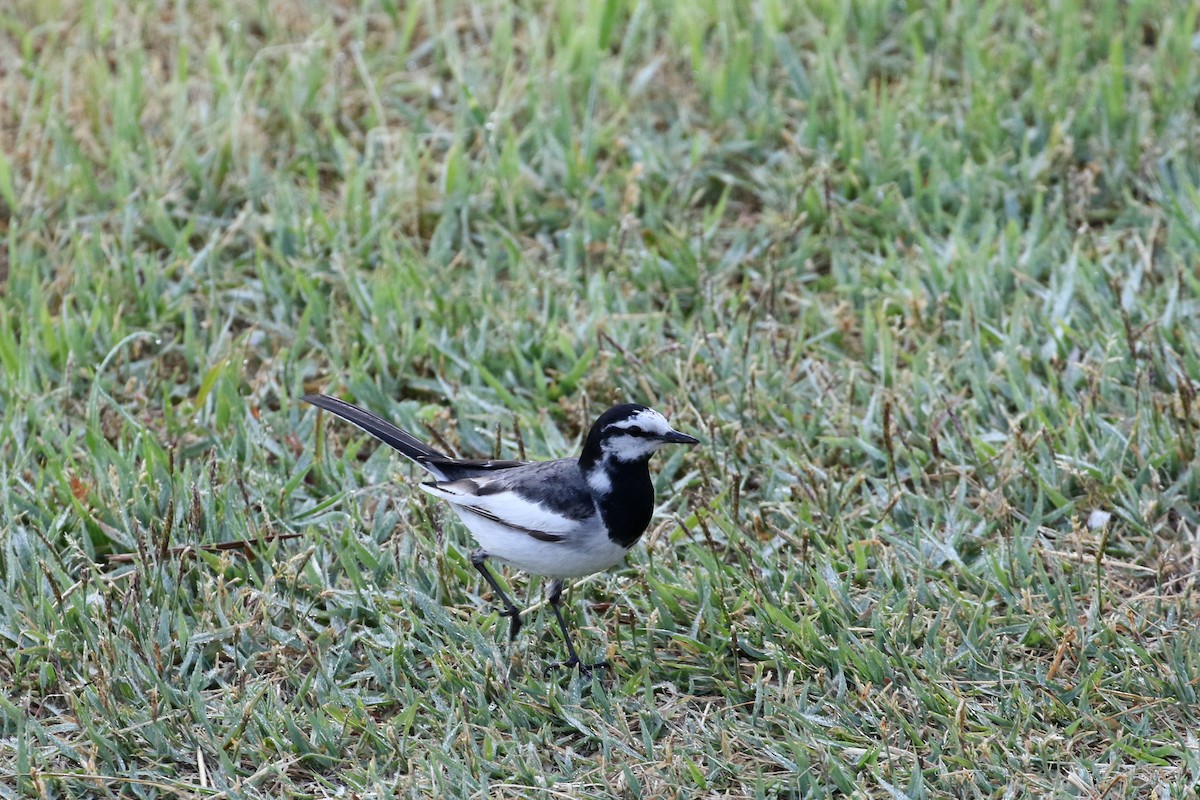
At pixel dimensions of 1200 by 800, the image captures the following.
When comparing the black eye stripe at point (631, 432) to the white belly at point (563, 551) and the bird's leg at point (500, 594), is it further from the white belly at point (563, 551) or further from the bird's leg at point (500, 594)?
the bird's leg at point (500, 594)

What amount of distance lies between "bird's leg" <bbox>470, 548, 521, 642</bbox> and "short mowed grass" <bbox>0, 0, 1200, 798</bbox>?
11 cm

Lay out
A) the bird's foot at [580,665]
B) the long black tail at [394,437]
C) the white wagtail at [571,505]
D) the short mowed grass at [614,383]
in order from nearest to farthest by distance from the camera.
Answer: the short mowed grass at [614,383] → the white wagtail at [571,505] → the bird's foot at [580,665] → the long black tail at [394,437]

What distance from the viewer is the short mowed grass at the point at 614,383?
423 centimetres

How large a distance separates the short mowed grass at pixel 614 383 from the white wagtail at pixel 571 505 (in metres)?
0.32

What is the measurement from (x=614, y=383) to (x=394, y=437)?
118 centimetres

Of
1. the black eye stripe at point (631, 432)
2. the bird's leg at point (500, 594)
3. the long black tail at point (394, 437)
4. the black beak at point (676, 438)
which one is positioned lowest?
the bird's leg at point (500, 594)

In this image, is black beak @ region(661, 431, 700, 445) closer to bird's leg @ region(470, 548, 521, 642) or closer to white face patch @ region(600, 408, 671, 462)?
white face patch @ region(600, 408, 671, 462)

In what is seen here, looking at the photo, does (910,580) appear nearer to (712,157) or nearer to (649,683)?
(649,683)

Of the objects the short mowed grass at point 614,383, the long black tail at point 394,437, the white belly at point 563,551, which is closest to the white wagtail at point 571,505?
the white belly at point 563,551

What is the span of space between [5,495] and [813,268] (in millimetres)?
3437

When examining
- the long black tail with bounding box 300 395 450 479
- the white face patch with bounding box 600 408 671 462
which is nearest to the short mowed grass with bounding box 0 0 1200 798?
the long black tail with bounding box 300 395 450 479

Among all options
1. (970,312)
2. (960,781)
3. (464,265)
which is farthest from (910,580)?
(464,265)

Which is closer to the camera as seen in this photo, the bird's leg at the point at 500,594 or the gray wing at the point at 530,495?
the gray wing at the point at 530,495

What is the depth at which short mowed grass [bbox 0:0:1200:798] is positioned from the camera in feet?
13.9
